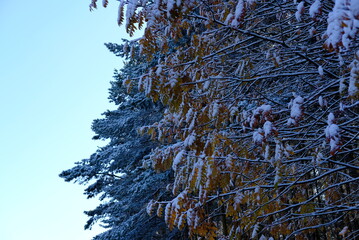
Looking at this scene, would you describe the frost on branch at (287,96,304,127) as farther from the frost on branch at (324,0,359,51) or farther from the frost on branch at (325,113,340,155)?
the frost on branch at (324,0,359,51)

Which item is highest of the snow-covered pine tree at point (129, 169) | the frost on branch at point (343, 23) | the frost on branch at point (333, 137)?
the snow-covered pine tree at point (129, 169)

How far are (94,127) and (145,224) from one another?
16.3ft

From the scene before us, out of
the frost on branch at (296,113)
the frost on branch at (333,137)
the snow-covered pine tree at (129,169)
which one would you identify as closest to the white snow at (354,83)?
the frost on branch at (333,137)

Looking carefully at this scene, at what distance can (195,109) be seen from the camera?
12.4 feet

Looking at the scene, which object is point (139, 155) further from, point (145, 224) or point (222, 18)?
point (222, 18)

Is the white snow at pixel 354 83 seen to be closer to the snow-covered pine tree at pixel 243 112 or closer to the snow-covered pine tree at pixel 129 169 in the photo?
the snow-covered pine tree at pixel 243 112

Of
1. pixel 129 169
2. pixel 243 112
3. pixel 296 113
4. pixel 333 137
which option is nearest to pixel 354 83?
pixel 333 137

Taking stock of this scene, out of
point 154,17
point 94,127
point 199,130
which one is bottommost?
point 199,130

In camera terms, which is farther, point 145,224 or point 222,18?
point 145,224

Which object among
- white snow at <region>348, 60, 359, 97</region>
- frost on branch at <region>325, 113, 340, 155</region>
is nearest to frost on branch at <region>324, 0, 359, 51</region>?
white snow at <region>348, 60, 359, 97</region>

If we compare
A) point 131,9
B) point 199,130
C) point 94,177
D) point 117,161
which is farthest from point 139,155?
point 131,9

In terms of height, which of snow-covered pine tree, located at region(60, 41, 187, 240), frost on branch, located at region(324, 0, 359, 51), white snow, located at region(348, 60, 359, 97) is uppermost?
snow-covered pine tree, located at region(60, 41, 187, 240)

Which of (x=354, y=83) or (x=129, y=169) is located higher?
(x=129, y=169)

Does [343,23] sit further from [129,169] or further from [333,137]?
[129,169]
